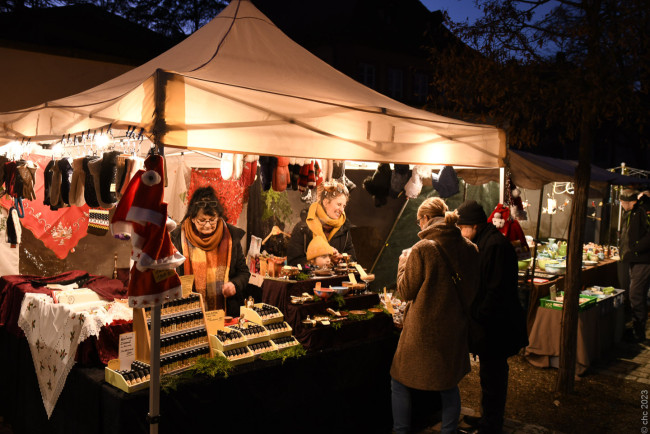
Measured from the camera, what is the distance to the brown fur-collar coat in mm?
3207

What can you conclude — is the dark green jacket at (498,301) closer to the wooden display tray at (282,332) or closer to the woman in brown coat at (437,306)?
the woman in brown coat at (437,306)

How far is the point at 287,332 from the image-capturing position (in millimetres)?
3600

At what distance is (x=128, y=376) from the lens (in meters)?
2.78

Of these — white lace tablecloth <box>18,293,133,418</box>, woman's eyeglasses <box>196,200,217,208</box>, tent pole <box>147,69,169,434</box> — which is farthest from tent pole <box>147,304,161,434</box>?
woman's eyeglasses <box>196,200,217,208</box>

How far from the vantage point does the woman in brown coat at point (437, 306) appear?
321cm

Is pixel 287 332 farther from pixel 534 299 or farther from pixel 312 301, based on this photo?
pixel 534 299

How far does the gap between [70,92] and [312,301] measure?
18.2 feet

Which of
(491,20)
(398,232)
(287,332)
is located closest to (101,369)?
(287,332)

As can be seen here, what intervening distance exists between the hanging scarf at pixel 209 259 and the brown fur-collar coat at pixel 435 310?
1.59 m

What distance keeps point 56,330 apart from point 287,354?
155 cm

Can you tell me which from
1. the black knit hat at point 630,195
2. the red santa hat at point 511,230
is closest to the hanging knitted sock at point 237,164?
the red santa hat at point 511,230

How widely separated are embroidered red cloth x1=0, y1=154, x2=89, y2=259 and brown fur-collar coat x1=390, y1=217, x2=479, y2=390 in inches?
144

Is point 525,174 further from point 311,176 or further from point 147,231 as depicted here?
point 147,231

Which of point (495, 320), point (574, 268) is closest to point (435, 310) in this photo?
point (495, 320)
